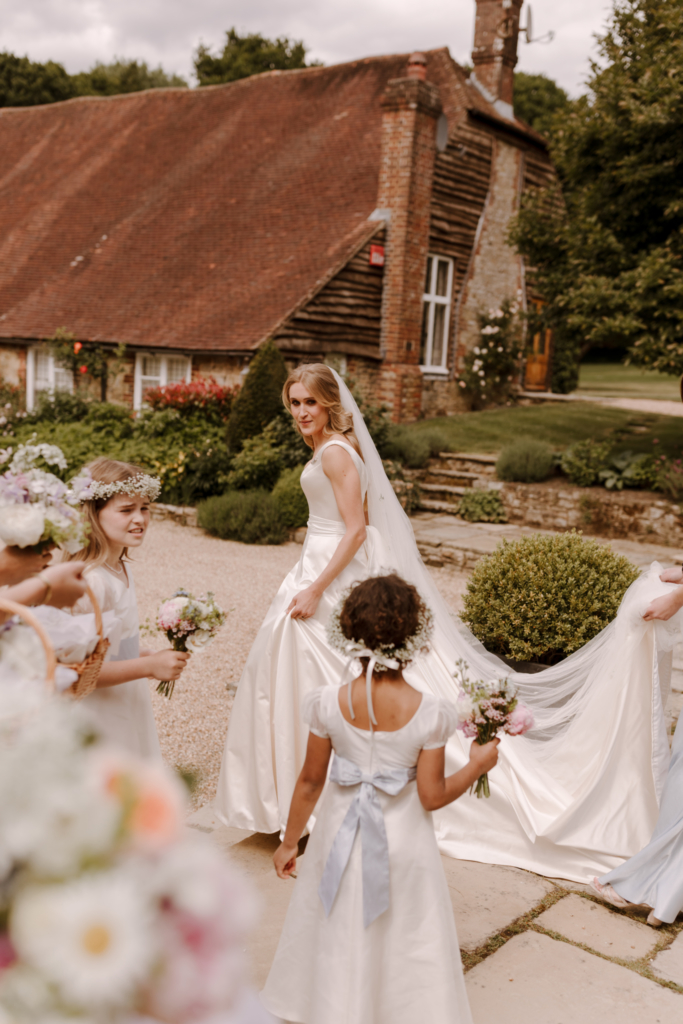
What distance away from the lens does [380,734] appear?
244 cm

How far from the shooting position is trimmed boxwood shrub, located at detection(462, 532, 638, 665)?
545 cm

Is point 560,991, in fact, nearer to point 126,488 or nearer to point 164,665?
point 164,665

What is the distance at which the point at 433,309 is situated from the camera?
18.7 metres

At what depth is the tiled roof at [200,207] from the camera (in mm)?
16844

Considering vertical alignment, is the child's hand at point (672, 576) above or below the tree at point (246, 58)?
below

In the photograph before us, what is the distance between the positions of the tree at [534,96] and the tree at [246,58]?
44.9 feet

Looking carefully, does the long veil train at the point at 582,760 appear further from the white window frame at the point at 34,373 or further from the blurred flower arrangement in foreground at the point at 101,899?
the white window frame at the point at 34,373

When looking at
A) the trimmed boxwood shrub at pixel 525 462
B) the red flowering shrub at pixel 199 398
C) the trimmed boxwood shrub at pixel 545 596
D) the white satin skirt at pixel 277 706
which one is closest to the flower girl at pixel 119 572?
the white satin skirt at pixel 277 706

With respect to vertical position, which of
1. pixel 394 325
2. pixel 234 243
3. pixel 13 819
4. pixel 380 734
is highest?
pixel 234 243

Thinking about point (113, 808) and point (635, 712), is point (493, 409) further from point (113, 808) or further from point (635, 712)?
point (113, 808)

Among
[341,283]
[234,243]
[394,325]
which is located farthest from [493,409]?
[234,243]

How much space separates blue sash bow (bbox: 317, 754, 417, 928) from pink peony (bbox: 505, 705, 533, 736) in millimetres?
316

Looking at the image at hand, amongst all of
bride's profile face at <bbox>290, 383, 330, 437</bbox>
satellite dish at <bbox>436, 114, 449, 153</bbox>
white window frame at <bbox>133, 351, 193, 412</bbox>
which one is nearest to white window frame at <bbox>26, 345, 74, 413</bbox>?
white window frame at <bbox>133, 351, 193, 412</bbox>

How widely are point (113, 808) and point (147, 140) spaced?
81.9ft
